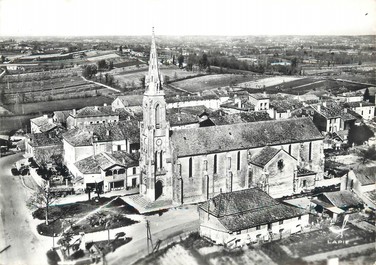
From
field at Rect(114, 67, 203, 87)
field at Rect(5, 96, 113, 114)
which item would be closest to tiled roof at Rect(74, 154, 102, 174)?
field at Rect(5, 96, 113, 114)

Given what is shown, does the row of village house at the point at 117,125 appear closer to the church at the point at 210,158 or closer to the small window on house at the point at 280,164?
the church at the point at 210,158

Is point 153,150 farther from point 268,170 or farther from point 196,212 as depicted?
point 268,170

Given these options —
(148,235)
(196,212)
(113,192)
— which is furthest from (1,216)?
(196,212)

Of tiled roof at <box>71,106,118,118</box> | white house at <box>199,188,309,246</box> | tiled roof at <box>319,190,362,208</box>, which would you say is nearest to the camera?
white house at <box>199,188,309,246</box>

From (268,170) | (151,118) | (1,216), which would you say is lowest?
(1,216)

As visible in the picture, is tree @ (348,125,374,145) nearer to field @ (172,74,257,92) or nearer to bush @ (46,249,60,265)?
field @ (172,74,257,92)

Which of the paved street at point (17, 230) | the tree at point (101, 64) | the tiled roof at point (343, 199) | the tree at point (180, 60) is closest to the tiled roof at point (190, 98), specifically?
the tree at point (101, 64)
